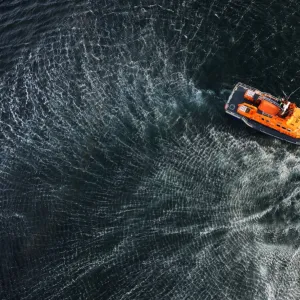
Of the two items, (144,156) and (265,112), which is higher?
(265,112)

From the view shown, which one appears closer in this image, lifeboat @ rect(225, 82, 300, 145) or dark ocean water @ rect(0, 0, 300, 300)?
dark ocean water @ rect(0, 0, 300, 300)

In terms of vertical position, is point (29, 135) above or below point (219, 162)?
above

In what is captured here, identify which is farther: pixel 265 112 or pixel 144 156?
pixel 265 112

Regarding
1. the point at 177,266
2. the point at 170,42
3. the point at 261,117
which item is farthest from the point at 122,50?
the point at 177,266

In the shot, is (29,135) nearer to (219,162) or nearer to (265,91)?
(219,162)

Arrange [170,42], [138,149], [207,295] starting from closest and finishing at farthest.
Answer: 1. [207,295]
2. [138,149]
3. [170,42]
